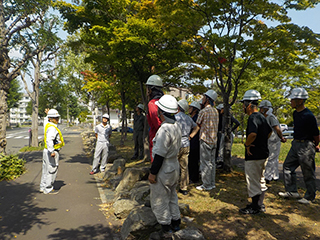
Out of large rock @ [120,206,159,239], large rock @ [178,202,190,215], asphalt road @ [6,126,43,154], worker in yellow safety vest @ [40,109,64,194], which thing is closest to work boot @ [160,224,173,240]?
large rock @ [120,206,159,239]

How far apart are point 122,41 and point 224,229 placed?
646cm

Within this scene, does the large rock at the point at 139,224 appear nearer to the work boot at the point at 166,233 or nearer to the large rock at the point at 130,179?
the work boot at the point at 166,233

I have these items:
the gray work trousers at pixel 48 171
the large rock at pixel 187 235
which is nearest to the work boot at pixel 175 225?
the large rock at pixel 187 235

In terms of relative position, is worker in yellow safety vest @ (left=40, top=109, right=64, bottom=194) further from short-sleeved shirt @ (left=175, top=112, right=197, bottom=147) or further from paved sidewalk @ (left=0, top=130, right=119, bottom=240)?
short-sleeved shirt @ (left=175, top=112, right=197, bottom=147)

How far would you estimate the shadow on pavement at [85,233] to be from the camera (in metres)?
3.74

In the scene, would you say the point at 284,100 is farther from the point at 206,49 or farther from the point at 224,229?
the point at 224,229

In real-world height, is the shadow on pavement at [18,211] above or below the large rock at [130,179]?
below

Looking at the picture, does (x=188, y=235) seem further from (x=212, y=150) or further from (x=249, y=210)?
(x=212, y=150)

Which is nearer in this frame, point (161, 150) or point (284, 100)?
point (161, 150)

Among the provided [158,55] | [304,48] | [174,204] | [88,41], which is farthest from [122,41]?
[174,204]

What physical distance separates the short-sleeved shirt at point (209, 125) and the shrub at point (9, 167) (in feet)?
19.6

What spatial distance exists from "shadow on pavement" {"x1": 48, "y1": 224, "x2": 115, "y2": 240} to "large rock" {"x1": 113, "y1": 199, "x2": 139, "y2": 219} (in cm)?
39

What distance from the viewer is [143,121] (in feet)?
33.1

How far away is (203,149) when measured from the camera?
5406mm
